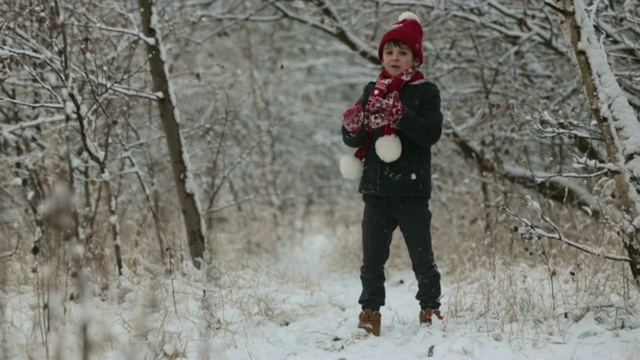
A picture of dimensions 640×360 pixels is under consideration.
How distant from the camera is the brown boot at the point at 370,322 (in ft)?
13.2

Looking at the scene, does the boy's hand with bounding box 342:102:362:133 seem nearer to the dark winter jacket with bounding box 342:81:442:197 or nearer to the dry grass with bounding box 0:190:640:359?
the dark winter jacket with bounding box 342:81:442:197

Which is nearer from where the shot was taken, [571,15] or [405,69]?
[571,15]

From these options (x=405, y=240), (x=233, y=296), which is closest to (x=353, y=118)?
(x=405, y=240)

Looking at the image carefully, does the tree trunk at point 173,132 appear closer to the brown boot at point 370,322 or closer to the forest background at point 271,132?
the forest background at point 271,132

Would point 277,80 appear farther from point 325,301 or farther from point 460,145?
point 325,301

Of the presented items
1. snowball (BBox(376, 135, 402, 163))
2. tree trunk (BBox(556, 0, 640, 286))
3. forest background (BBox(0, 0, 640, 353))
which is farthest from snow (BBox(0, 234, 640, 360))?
snowball (BBox(376, 135, 402, 163))

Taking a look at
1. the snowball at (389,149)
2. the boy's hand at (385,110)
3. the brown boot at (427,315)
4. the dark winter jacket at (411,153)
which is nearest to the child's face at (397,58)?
the dark winter jacket at (411,153)

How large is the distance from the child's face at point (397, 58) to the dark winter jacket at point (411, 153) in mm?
108

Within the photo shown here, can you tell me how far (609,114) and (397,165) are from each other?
3.76ft

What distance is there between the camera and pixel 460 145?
7297 mm

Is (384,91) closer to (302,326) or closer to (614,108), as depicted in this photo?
(614,108)

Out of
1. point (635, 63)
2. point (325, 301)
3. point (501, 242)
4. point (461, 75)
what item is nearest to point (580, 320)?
point (325, 301)

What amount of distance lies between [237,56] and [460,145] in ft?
24.5

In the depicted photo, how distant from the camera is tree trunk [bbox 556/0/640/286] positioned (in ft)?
11.9
